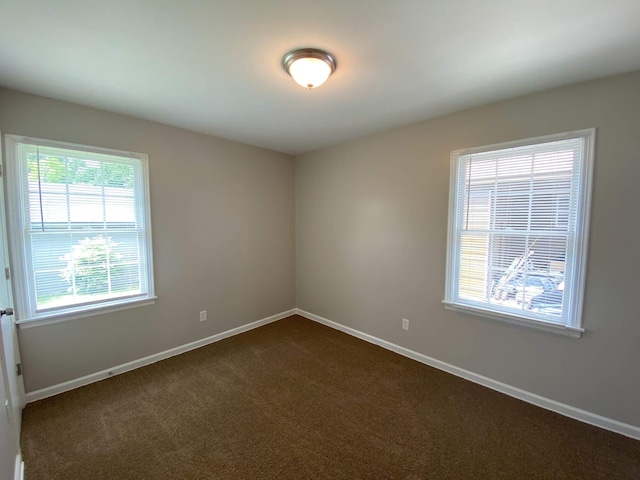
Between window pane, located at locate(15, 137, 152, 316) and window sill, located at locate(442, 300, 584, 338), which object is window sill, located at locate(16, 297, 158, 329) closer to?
window pane, located at locate(15, 137, 152, 316)

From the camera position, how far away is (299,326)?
3748 mm

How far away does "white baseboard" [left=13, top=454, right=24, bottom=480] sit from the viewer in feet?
4.70

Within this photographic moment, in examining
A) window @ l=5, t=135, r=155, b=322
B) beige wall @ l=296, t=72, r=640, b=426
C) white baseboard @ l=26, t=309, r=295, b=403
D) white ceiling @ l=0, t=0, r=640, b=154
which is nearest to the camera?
white ceiling @ l=0, t=0, r=640, b=154

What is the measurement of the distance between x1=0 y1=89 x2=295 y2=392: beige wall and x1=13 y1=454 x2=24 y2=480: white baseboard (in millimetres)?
833

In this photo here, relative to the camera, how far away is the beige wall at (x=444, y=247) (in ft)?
6.01

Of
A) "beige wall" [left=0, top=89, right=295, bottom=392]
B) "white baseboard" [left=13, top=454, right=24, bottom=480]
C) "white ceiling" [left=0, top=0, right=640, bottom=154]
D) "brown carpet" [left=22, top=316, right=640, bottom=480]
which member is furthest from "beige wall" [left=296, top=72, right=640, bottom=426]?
"white baseboard" [left=13, top=454, right=24, bottom=480]

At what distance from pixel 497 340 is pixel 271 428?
2.06 metres

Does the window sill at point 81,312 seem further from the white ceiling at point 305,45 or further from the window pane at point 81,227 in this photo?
the white ceiling at point 305,45

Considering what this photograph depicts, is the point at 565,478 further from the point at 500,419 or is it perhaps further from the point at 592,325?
the point at 592,325

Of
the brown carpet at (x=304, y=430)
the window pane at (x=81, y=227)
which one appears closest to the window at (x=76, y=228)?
the window pane at (x=81, y=227)

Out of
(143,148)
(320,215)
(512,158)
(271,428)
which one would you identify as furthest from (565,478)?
(143,148)

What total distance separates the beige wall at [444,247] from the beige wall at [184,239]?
0.54 m

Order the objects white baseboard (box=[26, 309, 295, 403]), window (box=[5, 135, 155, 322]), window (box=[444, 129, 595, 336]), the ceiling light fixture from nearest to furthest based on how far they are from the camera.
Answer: the ceiling light fixture → window (box=[444, 129, 595, 336]) → window (box=[5, 135, 155, 322]) → white baseboard (box=[26, 309, 295, 403])

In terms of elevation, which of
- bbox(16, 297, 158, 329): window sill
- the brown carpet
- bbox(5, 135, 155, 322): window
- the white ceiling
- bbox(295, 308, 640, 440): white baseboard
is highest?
the white ceiling
